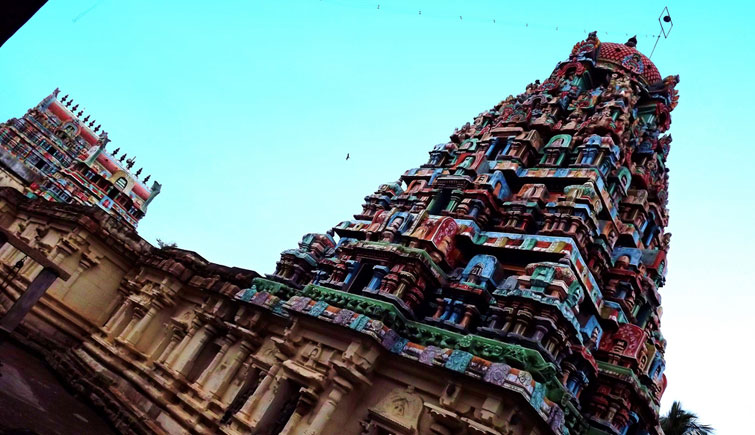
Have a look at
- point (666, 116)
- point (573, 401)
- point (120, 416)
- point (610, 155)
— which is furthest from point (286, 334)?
point (666, 116)

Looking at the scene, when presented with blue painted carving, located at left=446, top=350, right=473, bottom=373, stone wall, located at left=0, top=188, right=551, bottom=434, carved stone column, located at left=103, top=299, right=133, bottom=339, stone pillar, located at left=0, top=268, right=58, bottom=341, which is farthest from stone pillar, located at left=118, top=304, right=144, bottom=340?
blue painted carving, located at left=446, top=350, right=473, bottom=373

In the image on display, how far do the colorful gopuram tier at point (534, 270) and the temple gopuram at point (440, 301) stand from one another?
7 centimetres

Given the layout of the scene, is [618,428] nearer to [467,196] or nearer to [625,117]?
[467,196]

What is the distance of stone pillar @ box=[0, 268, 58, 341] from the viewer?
46.9ft

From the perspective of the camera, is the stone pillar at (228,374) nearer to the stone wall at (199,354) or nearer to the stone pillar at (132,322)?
the stone wall at (199,354)

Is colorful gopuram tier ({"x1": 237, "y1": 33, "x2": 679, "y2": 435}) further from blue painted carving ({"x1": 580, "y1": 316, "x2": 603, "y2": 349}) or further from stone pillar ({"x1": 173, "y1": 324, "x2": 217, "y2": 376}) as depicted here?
stone pillar ({"x1": 173, "y1": 324, "x2": 217, "y2": 376})

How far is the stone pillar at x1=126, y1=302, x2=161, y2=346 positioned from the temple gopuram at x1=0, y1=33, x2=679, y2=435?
77mm

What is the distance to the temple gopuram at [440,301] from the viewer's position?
15.0m

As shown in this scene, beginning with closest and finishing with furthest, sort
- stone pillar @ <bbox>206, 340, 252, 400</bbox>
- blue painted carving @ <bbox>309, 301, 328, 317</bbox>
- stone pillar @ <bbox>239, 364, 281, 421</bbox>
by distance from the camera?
stone pillar @ <bbox>239, 364, 281, 421</bbox>
blue painted carving @ <bbox>309, 301, 328, 317</bbox>
stone pillar @ <bbox>206, 340, 252, 400</bbox>

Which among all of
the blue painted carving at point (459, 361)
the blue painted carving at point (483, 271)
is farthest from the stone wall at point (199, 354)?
the blue painted carving at point (483, 271)

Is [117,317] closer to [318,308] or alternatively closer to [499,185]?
[318,308]

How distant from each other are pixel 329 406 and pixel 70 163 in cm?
5730

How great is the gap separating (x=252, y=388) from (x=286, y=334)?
2602 millimetres

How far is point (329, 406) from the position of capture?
49.1ft
